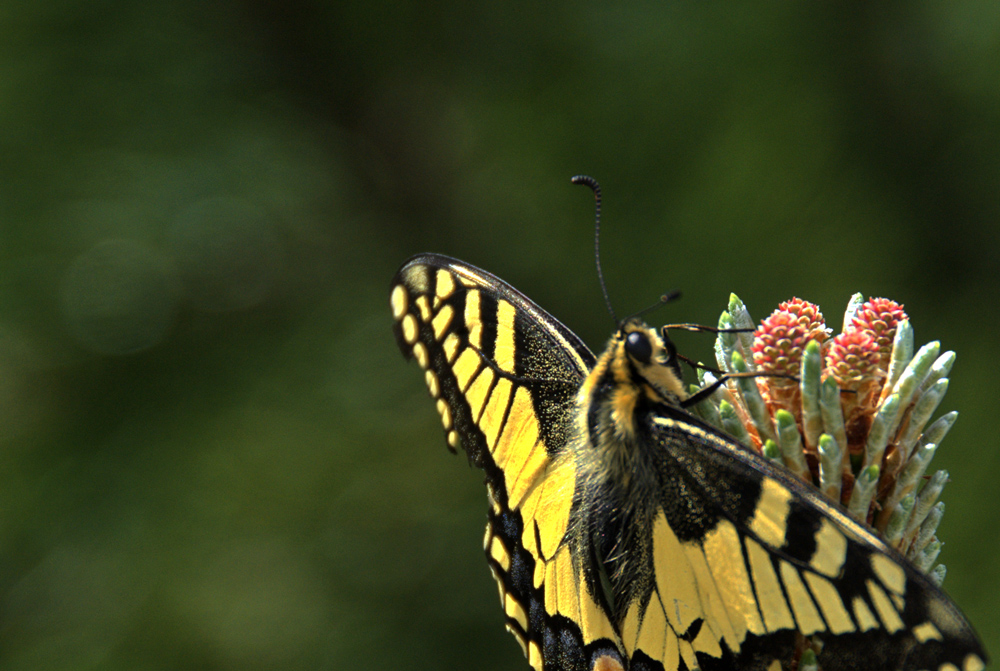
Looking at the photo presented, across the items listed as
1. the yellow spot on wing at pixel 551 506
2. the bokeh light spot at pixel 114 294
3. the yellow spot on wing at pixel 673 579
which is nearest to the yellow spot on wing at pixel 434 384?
the yellow spot on wing at pixel 551 506

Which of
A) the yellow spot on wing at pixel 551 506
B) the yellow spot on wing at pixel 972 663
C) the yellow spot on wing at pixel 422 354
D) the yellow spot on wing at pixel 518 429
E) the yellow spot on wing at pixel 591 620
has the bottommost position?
the yellow spot on wing at pixel 972 663

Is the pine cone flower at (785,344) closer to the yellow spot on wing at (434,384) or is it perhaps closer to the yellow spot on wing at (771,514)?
the yellow spot on wing at (771,514)

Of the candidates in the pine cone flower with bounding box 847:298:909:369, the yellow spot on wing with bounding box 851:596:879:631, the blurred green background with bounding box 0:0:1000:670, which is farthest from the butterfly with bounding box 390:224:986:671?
the blurred green background with bounding box 0:0:1000:670

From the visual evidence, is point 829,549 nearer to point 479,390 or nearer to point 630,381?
point 630,381

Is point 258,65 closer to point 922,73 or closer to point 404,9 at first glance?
point 404,9

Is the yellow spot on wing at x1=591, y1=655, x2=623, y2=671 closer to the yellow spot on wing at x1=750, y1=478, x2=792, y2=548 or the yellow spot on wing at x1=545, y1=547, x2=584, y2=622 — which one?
the yellow spot on wing at x1=545, y1=547, x2=584, y2=622

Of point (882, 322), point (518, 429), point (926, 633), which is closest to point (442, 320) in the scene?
point (518, 429)
